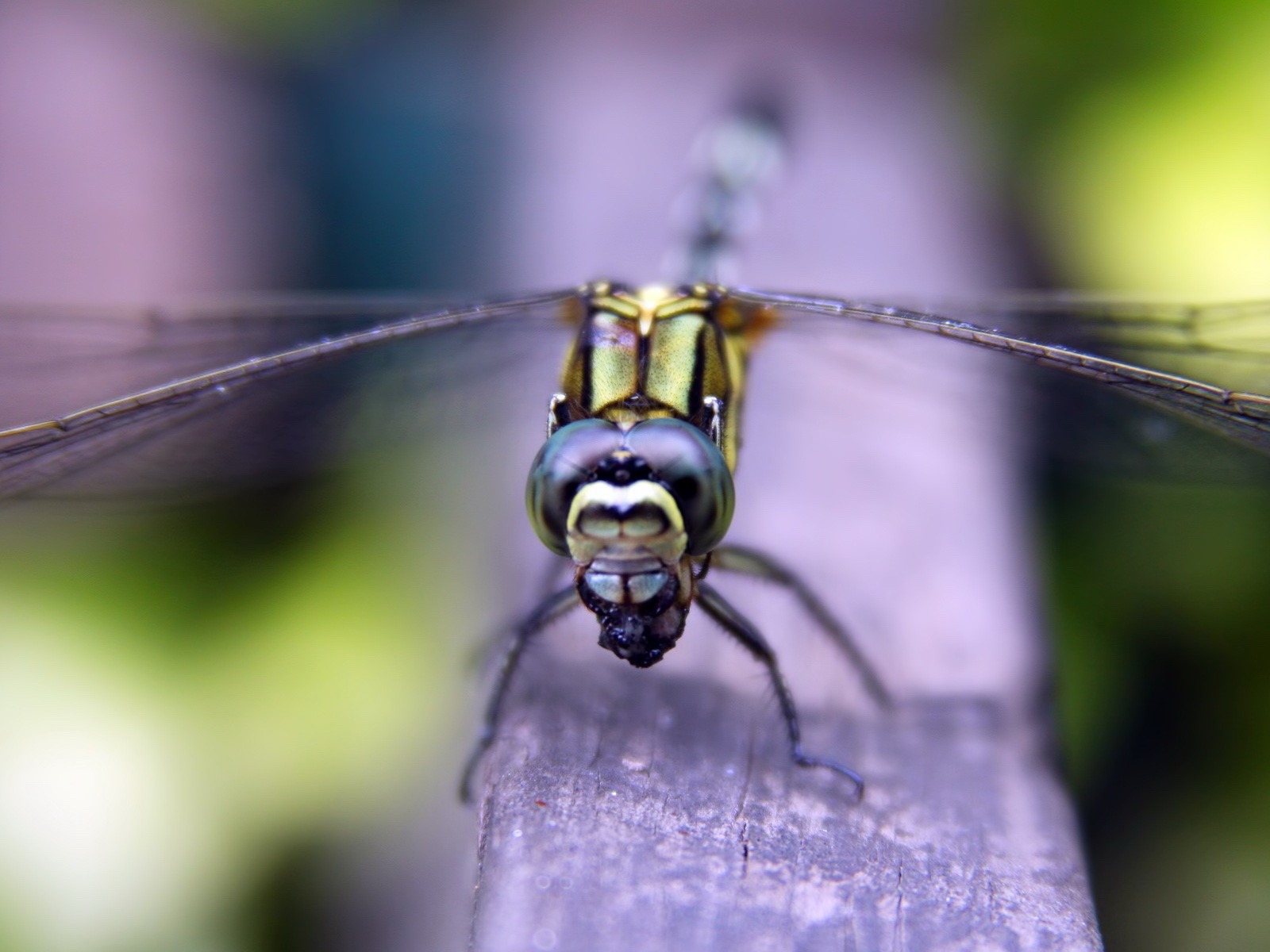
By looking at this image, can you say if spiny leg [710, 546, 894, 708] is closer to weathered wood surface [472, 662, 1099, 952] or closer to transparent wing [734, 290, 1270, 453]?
weathered wood surface [472, 662, 1099, 952]

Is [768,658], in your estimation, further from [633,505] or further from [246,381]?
[246,381]

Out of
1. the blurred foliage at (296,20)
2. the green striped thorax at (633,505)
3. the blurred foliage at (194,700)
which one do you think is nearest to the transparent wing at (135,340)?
the blurred foliage at (194,700)

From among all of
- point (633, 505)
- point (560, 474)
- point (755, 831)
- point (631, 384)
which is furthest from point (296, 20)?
point (755, 831)

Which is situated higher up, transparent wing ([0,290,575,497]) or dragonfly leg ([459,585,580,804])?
transparent wing ([0,290,575,497])

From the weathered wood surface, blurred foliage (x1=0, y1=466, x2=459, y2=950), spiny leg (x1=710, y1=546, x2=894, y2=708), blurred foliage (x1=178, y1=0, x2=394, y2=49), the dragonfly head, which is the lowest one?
blurred foliage (x1=0, y1=466, x2=459, y2=950)

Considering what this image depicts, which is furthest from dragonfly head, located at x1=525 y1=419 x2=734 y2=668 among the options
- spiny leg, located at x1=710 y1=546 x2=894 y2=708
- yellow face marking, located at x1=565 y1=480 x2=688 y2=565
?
spiny leg, located at x1=710 y1=546 x2=894 y2=708
